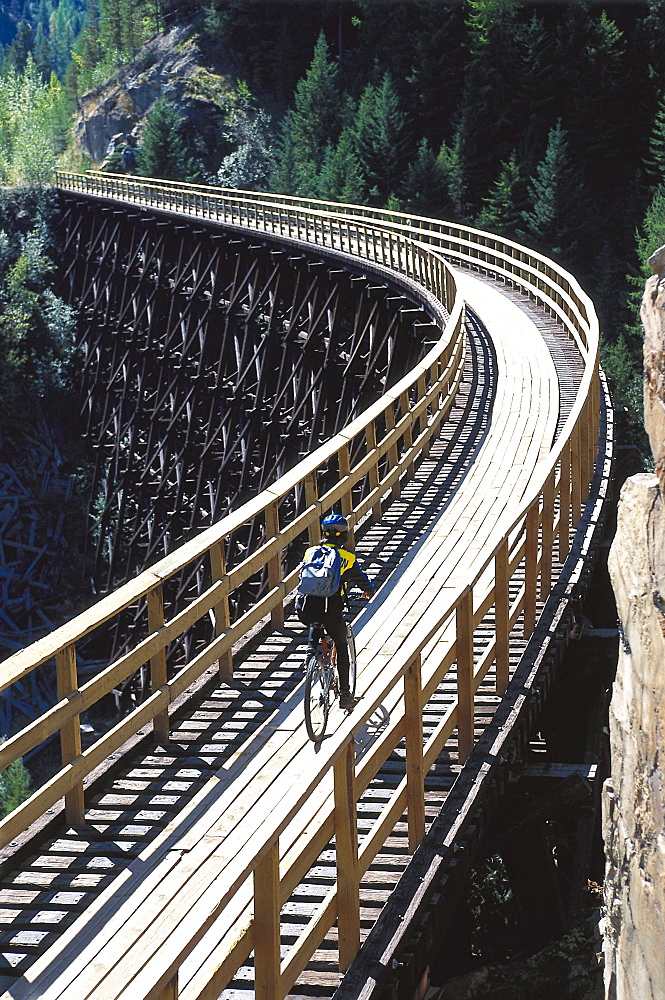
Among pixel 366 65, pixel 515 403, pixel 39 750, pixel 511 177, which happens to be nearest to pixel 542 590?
pixel 515 403

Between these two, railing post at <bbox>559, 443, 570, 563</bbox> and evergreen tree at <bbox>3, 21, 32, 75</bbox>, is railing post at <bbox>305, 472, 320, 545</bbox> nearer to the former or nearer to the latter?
railing post at <bbox>559, 443, 570, 563</bbox>

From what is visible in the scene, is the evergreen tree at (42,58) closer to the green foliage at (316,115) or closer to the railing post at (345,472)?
the green foliage at (316,115)

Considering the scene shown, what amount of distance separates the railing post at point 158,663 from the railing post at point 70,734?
564 mm

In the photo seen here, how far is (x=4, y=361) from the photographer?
116 feet

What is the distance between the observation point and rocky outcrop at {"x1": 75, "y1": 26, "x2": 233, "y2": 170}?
57.5 m

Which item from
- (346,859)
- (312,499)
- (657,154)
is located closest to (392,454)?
(312,499)

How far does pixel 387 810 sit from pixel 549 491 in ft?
10.3

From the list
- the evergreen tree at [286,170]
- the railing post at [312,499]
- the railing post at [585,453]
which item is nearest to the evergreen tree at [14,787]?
the railing post at [585,453]

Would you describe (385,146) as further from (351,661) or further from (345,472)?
(351,661)

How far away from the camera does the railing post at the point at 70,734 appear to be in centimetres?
462

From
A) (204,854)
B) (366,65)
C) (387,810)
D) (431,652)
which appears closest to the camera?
(387,810)

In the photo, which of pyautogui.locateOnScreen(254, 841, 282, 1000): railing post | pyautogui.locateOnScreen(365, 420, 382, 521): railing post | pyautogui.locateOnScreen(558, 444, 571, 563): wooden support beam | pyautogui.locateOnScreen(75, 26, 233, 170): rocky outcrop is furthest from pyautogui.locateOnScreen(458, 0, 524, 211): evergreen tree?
pyautogui.locateOnScreen(254, 841, 282, 1000): railing post

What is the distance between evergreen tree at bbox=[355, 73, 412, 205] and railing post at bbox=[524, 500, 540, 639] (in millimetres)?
39442

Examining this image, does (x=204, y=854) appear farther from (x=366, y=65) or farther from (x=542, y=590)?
(x=366, y=65)
